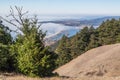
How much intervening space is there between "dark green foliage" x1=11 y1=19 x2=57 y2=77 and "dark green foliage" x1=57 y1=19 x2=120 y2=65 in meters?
62.8

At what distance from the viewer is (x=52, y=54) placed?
23172mm

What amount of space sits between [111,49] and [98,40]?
36.1m

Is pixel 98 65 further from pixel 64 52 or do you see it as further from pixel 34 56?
pixel 64 52

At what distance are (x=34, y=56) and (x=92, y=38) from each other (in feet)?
214

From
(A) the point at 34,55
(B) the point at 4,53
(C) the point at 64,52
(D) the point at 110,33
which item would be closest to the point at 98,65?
(B) the point at 4,53

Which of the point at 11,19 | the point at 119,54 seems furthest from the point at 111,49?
the point at 11,19

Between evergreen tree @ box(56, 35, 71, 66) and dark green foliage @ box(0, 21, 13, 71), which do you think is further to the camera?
evergreen tree @ box(56, 35, 71, 66)

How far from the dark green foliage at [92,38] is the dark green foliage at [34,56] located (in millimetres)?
62792

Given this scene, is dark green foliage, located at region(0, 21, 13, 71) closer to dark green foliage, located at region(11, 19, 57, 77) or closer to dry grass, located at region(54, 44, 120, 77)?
dark green foliage, located at region(11, 19, 57, 77)

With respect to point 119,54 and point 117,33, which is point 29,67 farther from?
point 117,33

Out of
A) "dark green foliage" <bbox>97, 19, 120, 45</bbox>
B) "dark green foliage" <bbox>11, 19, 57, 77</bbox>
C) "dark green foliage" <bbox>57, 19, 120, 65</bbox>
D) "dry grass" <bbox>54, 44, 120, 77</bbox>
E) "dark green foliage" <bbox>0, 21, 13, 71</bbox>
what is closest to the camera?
"dark green foliage" <bbox>11, 19, 57, 77</bbox>

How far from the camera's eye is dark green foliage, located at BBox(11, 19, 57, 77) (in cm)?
2191

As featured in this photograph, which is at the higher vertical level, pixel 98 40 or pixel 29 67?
pixel 29 67

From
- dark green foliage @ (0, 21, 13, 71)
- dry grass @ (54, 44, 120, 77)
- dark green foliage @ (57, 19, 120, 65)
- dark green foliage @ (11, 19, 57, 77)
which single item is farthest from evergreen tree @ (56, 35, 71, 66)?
dark green foliage @ (11, 19, 57, 77)
